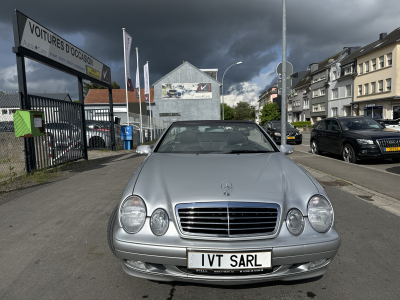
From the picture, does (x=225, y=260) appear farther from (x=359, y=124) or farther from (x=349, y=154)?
(x=359, y=124)

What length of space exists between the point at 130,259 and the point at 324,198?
160 cm

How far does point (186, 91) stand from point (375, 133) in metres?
40.0

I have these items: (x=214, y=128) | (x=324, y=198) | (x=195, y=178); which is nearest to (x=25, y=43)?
(x=214, y=128)

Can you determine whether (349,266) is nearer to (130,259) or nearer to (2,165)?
(130,259)

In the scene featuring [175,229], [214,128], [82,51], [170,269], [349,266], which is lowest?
[349,266]

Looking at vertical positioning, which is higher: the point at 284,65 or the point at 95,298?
the point at 284,65

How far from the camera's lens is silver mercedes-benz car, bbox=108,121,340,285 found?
7.13 feet

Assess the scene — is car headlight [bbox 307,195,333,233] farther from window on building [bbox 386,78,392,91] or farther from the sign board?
window on building [bbox 386,78,392,91]

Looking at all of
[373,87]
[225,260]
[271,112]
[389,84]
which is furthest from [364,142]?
[271,112]

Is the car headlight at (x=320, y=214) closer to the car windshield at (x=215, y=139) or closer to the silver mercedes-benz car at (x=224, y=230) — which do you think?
the silver mercedes-benz car at (x=224, y=230)

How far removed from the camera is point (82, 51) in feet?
37.9

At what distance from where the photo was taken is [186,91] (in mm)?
47844

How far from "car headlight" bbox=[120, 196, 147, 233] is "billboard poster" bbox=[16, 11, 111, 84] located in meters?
7.11

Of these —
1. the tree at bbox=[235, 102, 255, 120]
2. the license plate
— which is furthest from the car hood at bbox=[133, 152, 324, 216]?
the tree at bbox=[235, 102, 255, 120]
